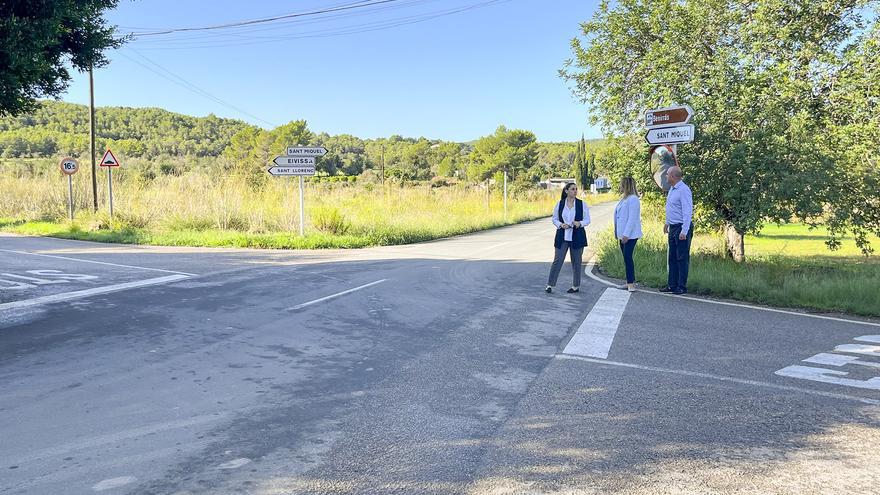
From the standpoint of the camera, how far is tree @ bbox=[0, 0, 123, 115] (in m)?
6.88

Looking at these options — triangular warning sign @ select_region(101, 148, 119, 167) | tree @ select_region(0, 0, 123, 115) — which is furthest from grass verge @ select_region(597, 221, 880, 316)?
triangular warning sign @ select_region(101, 148, 119, 167)

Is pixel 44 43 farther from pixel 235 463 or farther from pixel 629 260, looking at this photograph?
pixel 629 260

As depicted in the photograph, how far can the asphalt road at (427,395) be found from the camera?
3.26m

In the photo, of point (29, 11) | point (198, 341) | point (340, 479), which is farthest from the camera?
point (29, 11)

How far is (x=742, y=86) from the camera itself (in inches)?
473

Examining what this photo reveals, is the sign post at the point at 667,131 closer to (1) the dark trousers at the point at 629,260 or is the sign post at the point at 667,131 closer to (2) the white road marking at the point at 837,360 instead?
(1) the dark trousers at the point at 629,260

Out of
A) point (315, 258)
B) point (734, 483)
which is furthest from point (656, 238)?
point (734, 483)

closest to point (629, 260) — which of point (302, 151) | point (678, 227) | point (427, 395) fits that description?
point (678, 227)

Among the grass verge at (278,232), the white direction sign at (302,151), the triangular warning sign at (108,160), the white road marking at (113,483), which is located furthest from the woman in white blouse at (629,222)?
the triangular warning sign at (108,160)

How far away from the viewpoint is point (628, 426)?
3.97 metres

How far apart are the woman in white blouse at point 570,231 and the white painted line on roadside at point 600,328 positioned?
791 mm

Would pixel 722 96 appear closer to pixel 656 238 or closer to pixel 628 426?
pixel 656 238

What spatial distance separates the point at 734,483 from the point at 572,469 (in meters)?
0.85

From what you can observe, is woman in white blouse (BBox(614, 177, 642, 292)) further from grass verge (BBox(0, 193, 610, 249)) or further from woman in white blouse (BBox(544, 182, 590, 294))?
grass verge (BBox(0, 193, 610, 249))
